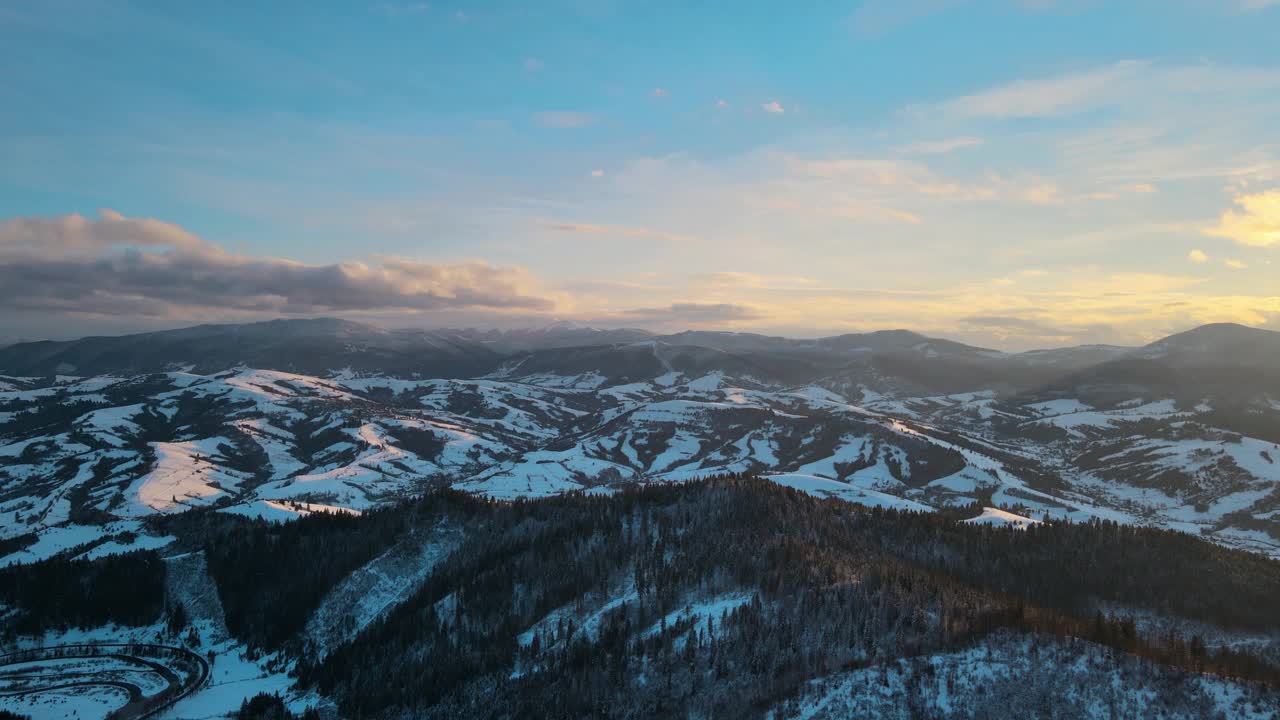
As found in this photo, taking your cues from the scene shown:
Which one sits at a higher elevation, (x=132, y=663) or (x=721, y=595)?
(x=721, y=595)

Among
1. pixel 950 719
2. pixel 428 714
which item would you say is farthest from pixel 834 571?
pixel 428 714

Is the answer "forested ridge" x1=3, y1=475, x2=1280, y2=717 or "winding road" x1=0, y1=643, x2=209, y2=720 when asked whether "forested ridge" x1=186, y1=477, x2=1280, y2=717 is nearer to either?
"forested ridge" x1=3, y1=475, x2=1280, y2=717

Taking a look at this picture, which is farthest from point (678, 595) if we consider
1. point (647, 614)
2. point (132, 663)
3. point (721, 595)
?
point (132, 663)

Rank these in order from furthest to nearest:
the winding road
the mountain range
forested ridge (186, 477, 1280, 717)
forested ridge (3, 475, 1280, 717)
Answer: the winding road, forested ridge (3, 475, 1280, 717), forested ridge (186, 477, 1280, 717), the mountain range

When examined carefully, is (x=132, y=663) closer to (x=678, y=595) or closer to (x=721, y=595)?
(x=678, y=595)

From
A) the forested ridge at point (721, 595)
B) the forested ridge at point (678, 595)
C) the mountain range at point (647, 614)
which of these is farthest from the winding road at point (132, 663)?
the forested ridge at point (721, 595)

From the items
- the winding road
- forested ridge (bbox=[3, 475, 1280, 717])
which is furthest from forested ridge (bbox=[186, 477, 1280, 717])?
the winding road

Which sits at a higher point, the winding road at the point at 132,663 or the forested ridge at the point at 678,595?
the forested ridge at the point at 678,595

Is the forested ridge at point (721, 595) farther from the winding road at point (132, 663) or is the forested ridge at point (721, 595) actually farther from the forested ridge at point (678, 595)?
the winding road at point (132, 663)

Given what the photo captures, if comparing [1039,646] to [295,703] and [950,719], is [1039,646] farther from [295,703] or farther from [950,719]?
[295,703]

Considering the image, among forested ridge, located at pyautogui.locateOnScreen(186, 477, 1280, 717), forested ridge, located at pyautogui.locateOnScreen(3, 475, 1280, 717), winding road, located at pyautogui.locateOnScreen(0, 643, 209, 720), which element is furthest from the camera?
winding road, located at pyautogui.locateOnScreen(0, 643, 209, 720)

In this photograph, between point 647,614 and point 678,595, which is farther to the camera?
point 678,595
